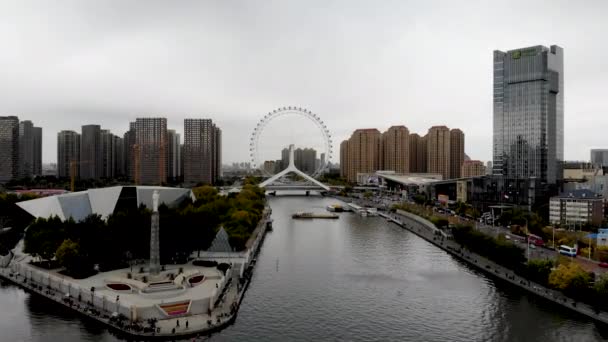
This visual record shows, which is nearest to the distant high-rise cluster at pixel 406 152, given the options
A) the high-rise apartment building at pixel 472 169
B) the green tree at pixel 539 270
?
the high-rise apartment building at pixel 472 169

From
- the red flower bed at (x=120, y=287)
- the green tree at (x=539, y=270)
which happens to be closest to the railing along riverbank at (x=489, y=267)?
the green tree at (x=539, y=270)

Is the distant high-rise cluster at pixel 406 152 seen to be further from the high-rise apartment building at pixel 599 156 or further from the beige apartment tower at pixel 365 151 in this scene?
the high-rise apartment building at pixel 599 156

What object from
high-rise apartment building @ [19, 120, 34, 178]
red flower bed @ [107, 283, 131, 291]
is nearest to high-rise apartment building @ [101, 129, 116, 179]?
high-rise apartment building @ [19, 120, 34, 178]

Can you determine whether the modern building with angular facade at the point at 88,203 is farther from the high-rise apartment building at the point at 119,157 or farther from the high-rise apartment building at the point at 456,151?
the high-rise apartment building at the point at 456,151

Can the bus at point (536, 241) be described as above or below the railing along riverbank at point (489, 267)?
above

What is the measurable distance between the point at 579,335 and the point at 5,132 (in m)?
71.9

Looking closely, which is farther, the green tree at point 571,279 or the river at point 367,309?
the green tree at point 571,279

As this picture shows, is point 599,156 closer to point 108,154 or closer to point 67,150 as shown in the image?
point 108,154

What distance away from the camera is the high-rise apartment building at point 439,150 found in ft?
279

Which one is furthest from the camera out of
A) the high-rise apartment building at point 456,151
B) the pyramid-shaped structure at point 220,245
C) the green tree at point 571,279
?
the high-rise apartment building at point 456,151

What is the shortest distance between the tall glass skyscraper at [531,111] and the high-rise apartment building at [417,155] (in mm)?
49949

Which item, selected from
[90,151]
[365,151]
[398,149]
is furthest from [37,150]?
[398,149]

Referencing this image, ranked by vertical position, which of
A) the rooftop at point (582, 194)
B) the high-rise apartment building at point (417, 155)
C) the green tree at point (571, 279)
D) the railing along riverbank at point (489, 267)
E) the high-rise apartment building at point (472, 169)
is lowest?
the railing along riverbank at point (489, 267)

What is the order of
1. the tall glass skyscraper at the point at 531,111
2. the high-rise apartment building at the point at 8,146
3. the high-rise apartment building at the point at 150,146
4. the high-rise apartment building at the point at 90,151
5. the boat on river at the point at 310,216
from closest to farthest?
the tall glass skyscraper at the point at 531,111 → the boat on river at the point at 310,216 → the high-rise apartment building at the point at 8,146 → the high-rise apartment building at the point at 150,146 → the high-rise apartment building at the point at 90,151
